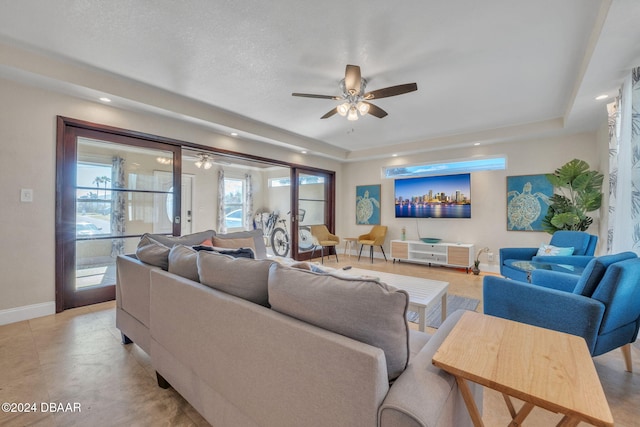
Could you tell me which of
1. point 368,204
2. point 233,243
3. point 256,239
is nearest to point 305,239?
point 368,204

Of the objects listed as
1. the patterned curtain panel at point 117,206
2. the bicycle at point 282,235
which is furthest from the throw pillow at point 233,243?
the bicycle at point 282,235

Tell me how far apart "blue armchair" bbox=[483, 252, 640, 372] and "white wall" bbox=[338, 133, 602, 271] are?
3.06 meters

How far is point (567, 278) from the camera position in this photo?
6.72ft

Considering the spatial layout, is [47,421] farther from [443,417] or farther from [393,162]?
[393,162]

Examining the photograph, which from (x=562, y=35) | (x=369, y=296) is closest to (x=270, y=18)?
(x=369, y=296)

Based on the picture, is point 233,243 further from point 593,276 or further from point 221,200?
point 221,200

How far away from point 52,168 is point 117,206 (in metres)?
0.73

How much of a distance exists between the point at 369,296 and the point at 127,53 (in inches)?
119

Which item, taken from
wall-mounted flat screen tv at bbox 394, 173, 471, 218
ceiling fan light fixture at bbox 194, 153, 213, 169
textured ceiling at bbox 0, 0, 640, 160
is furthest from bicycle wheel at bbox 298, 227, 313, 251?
textured ceiling at bbox 0, 0, 640, 160

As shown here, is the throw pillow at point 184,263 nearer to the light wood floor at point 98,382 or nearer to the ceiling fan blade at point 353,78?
the light wood floor at point 98,382

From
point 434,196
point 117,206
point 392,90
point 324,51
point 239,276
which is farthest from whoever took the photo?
point 434,196

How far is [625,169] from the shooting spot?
2.46 meters

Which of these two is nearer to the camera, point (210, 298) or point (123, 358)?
point (210, 298)

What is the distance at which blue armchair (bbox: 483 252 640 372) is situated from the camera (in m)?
1.58
